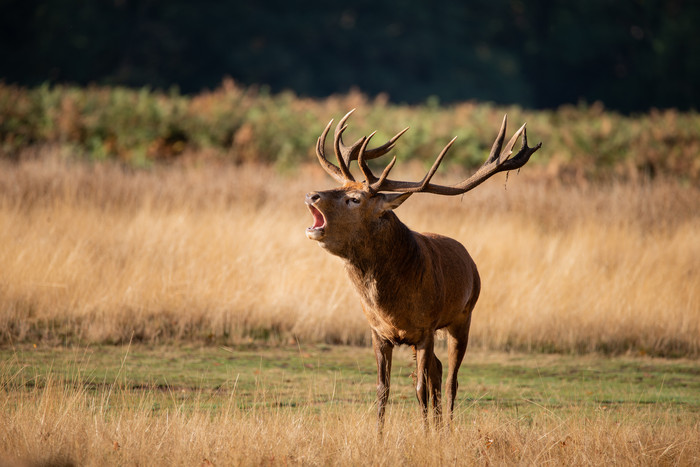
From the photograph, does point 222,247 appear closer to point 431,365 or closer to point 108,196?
point 108,196

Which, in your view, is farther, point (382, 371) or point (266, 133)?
point (266, 133)

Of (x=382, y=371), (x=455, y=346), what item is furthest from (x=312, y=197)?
(x=455, y=346)

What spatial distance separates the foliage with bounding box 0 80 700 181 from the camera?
823 inches

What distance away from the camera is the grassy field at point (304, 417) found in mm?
6145

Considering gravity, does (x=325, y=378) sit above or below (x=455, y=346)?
below

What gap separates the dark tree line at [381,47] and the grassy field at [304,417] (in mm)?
33819

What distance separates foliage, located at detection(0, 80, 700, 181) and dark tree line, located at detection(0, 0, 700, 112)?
1718cm

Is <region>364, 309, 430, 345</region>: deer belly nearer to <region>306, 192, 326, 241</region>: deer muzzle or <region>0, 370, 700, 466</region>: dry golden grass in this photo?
<region>0, 370, 700, 466</region>: dry golden grass

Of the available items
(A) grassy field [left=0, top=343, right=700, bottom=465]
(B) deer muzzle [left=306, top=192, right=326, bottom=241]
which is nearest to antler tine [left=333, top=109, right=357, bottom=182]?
(B) deer muzzle [left=306, top=192, right=326, bottom=241]

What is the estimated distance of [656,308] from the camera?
11.8 m

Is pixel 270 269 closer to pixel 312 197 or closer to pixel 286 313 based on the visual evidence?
pixel 286 313

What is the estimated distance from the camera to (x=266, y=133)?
23125 millimetres

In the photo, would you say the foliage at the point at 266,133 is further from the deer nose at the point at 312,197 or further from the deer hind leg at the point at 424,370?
the deer nose at the point at 312,197

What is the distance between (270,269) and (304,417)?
5472mm
